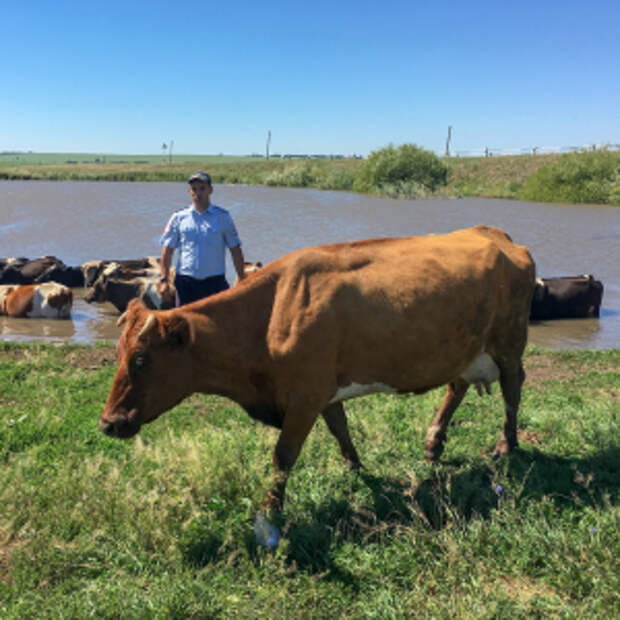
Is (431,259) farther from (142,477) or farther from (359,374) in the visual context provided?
(142,477)

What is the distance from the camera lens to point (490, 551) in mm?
3762

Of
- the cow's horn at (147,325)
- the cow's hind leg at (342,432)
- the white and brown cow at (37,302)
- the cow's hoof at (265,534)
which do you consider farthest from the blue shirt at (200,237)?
the white and brown cow at (37,302)

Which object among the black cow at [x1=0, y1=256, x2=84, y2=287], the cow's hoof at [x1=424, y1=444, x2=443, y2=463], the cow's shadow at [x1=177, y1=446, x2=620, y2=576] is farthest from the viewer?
the black cow at [x1=0, y1=256, x2=84, y2=287]

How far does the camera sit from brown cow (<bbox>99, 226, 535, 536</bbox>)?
13.5 feet

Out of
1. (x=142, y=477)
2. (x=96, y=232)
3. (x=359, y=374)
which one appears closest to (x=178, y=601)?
(x=142, y=477)

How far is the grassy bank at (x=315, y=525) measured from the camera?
3301mm

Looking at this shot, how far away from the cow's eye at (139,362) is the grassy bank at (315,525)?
724 millimetres

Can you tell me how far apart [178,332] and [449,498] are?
6.54 ft

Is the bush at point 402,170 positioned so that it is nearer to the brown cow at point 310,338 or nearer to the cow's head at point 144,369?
the brown cow at point 310,338

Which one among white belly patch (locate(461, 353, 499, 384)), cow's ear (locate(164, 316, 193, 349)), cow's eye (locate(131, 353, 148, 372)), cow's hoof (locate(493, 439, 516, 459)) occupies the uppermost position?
cow's ear (locate(164, 316, 193, 349))

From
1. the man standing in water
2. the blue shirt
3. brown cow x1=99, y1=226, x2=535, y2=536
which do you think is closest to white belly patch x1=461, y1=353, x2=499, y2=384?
brown cow x1=99, y1=226, x2=535, y2=536

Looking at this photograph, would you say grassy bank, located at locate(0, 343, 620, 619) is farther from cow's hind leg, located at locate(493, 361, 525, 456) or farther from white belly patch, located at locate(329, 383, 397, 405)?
white belly patch, located at locate(329, 383, 397, 405)

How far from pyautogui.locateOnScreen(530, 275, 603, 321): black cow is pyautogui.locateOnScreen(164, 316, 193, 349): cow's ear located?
10.8 meters

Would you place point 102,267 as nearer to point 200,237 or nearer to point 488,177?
point 200,237
